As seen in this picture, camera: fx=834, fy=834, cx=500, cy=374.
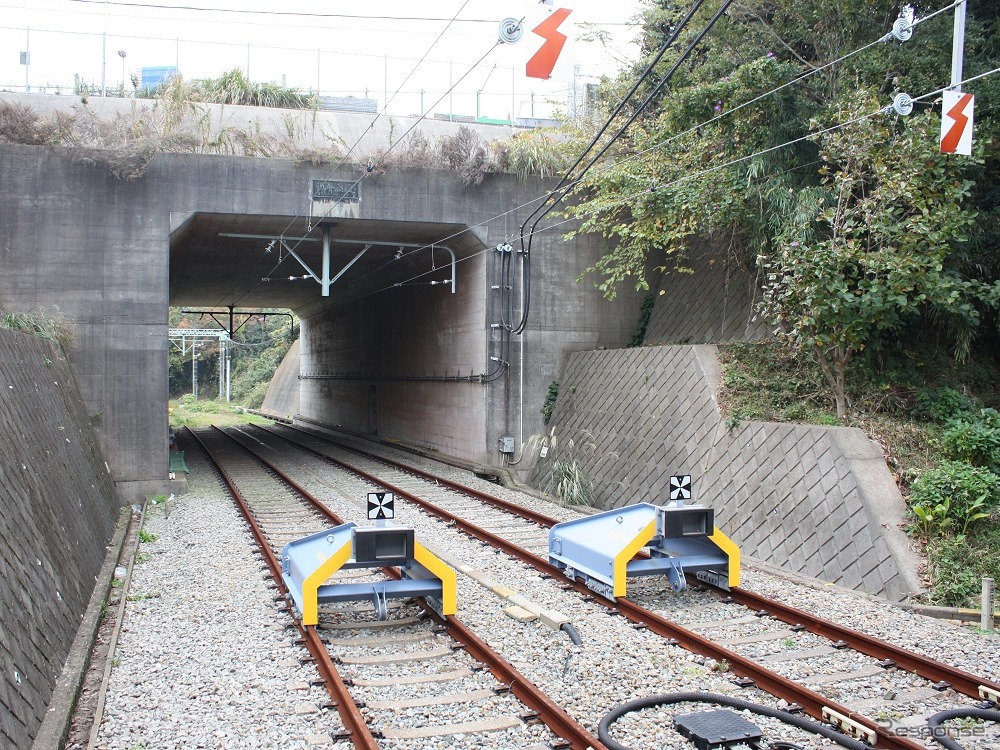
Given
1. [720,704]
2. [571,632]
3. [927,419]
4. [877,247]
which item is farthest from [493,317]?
[720,704]

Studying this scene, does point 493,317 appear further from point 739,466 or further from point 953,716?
point 953,716

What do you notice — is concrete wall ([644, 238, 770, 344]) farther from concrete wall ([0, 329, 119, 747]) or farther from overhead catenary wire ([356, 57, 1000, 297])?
concrete wall ([0, 329, 119, 747])

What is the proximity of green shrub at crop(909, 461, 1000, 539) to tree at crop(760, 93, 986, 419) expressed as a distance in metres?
1.89

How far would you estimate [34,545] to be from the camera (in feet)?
21.5

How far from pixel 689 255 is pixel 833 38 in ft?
16.3

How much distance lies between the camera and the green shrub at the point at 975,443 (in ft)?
30.7

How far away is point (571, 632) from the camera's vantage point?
689cm

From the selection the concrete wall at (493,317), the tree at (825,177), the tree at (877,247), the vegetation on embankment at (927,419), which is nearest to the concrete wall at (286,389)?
the concrete wall at (493,317)

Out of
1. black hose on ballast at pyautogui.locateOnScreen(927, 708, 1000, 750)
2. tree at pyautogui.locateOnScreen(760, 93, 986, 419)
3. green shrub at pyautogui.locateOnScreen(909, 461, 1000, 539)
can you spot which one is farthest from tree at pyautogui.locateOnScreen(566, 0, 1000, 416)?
black hose on ballast at pyautogui.locateOnScreen(927, 708, 1000, 750)

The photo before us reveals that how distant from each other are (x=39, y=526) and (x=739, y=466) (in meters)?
8.18

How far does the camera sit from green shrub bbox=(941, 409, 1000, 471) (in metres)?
9.34

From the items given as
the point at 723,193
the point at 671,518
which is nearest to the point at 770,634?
the point at 671,518

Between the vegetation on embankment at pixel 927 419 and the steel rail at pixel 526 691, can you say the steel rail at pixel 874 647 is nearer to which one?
the vegetation on embankment at pixel 927 419

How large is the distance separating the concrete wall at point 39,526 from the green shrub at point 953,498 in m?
7.98
